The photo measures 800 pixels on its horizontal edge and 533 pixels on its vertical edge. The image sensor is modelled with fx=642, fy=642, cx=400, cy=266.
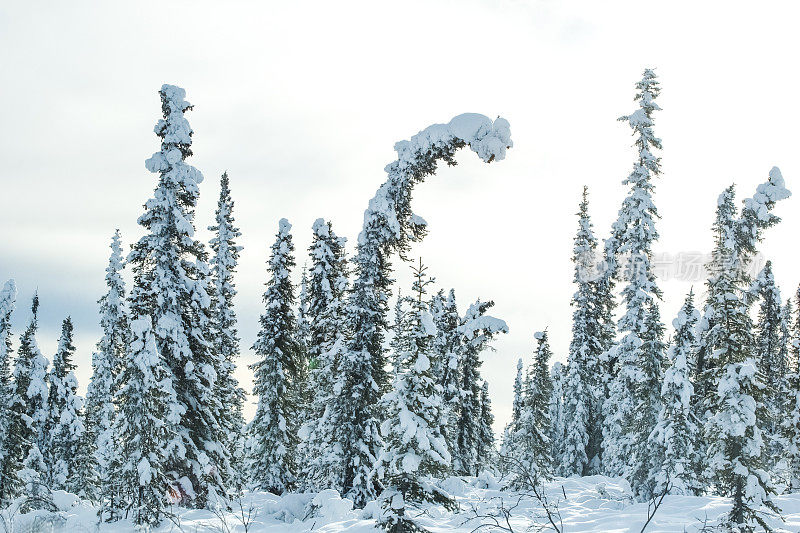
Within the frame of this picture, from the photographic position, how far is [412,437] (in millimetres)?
14945

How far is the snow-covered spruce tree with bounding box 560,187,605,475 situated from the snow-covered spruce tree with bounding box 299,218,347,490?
60.1ft

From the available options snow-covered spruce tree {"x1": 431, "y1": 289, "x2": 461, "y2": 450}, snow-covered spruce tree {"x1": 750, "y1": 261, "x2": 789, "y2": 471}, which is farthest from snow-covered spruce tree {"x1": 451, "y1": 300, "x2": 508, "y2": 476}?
snow-covered spruce tree {"x1": 750, "y1": 261, "x2": 789, "y2": 471}

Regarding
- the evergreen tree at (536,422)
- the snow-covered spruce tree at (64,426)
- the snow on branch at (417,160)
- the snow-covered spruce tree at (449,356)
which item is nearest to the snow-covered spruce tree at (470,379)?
the snow-covered spruce tree at (449,356)

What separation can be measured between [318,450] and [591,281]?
25426 mm

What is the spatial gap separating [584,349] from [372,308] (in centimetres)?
2456

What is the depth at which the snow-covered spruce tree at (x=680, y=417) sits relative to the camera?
27.0m

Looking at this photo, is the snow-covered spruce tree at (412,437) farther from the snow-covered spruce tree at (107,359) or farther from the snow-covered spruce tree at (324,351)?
the snow-covered spruce tree at (107,359)

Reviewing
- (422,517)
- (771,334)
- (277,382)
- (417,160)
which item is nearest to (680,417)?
(422,517)

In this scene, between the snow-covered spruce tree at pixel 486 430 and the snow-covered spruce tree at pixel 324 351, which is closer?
the snow-covered spruce tree at pixel 324 351

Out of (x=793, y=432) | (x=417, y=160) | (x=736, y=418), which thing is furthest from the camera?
(x=793, y=432)

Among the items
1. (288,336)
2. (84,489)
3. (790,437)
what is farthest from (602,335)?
(84,489)

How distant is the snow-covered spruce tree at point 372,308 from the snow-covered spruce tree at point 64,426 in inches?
948

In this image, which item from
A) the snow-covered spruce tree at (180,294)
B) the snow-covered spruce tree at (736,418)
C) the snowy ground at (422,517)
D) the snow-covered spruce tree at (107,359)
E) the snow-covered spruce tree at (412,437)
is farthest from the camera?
the snow-covered spruce tree at (107,359)

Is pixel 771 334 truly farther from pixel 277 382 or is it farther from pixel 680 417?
pixel 277 382
